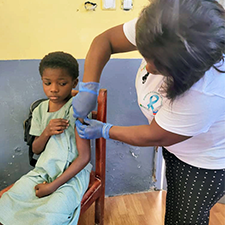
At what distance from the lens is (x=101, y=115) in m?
1.10

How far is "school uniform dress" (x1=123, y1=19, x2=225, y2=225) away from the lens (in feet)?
2.09

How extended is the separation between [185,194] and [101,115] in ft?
1.75

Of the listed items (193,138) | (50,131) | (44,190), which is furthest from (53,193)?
(193,138)

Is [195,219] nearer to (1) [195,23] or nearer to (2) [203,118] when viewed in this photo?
(2) [203,118]

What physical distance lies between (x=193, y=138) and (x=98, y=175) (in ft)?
2.00

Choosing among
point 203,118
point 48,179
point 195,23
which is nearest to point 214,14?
point 195,23

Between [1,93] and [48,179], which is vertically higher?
[1,93]

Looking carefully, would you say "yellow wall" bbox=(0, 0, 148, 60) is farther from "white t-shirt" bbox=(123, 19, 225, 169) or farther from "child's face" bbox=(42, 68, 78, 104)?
"white t-shirt" bbox=(123, 19, 225, 169)

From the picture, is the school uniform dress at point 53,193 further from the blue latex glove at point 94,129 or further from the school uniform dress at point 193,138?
the school uniform dress at point 193,138

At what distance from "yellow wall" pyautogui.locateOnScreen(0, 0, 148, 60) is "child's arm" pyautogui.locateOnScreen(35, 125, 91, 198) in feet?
1.79

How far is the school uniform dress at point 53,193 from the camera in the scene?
88 centimetres

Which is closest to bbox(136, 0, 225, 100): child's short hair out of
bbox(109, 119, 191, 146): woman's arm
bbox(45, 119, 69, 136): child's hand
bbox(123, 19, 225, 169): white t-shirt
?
bbox(123, 19, 225, 169): white t-shirt

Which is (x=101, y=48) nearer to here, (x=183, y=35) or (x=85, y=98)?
(x=85, y=98)

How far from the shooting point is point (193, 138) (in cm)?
83
